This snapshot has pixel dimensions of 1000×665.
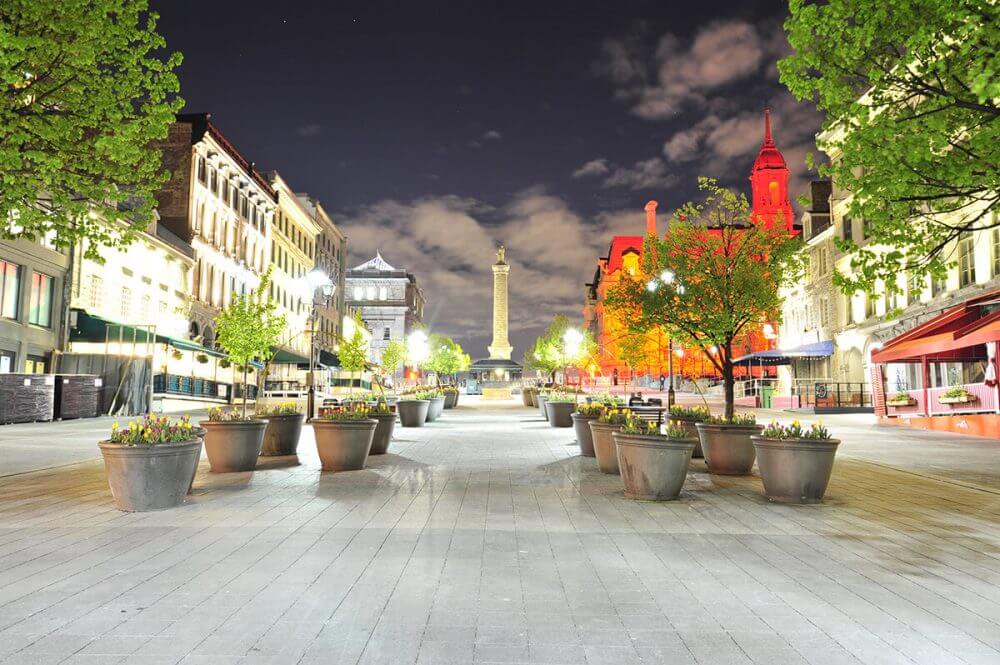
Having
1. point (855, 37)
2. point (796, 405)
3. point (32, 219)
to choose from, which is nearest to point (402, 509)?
point (32, 219)

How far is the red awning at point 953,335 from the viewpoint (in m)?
19.5

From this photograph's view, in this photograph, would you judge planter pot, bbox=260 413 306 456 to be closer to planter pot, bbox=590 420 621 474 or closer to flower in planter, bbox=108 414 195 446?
flower in planter, bbox=108 414 195 446

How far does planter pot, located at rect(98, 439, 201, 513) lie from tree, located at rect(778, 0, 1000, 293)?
10.3 metres

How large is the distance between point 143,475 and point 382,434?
7.20 metres

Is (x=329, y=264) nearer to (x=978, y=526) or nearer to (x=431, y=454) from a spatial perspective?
(x=431, y=454)

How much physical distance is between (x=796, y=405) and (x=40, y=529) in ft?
119

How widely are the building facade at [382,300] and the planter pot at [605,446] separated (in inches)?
4140

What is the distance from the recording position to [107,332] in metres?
29.0

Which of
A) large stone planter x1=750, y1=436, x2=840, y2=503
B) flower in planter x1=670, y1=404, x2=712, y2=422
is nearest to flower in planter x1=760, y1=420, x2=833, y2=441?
large stone planter x1=750, y1=436, x2=840, y2=503

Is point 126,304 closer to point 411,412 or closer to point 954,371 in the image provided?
point 411,412

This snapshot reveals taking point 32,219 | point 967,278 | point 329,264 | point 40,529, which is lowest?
point 40,529

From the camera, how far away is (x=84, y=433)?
20.0 m

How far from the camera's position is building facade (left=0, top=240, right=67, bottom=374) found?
26.5 meters

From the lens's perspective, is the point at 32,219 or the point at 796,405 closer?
the point at 32,219
